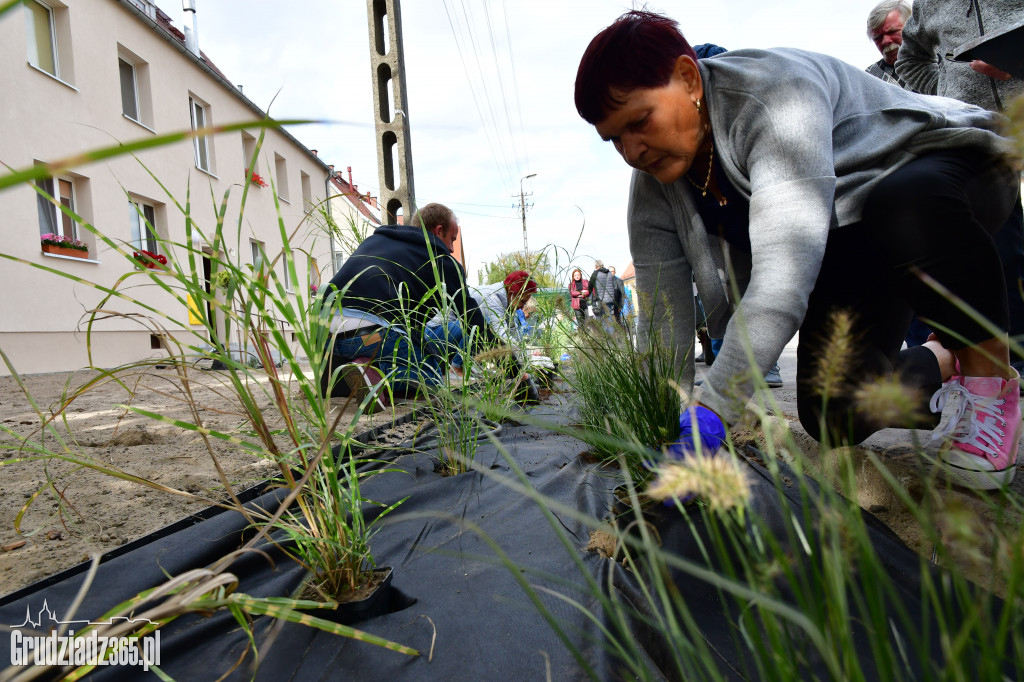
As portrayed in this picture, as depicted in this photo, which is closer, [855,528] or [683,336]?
[855,528]

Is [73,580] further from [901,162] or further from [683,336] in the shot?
[901,162]

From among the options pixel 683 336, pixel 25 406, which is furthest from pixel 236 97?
pixel 683 336

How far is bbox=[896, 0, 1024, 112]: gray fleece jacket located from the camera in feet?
6.11

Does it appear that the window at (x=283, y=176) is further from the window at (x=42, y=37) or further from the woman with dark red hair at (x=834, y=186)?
the woman with dark red hair at (x=834, y=186)

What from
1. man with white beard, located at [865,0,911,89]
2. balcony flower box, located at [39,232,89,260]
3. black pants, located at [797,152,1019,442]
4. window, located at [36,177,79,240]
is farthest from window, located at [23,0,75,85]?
black pants, located at [797,152,1019,442]

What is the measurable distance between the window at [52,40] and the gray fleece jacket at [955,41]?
8.11 metres

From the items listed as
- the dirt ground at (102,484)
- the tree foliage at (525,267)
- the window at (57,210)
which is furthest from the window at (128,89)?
the dirt ground at (102,484)

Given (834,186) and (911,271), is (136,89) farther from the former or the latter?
(911,271)

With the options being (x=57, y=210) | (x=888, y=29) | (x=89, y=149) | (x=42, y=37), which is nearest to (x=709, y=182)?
(x=888, y=29)

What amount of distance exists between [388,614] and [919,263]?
52.9 inches

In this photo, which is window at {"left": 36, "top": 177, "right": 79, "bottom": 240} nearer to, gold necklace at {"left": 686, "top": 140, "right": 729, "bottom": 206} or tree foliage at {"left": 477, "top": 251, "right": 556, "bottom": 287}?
tree foliage at {"left": 477, "top": 251, "right": 556, "bottom": 287}

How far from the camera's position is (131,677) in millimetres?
785

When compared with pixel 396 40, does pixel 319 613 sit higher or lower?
lower

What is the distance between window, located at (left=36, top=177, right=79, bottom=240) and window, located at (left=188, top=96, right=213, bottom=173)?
→ 2.56 m
